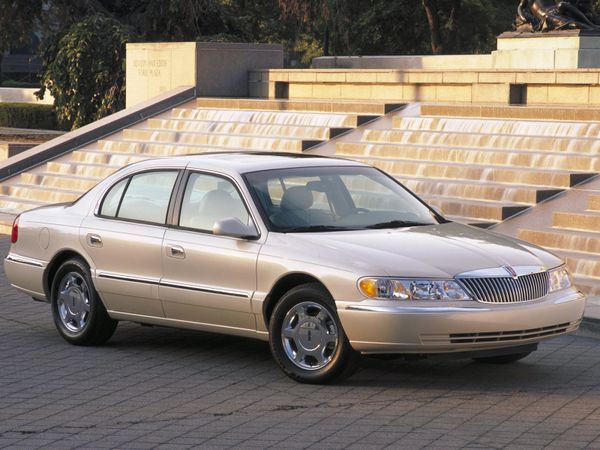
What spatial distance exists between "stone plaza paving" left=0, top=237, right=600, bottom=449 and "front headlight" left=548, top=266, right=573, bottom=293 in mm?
584

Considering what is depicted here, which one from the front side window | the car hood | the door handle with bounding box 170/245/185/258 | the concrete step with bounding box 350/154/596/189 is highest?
the front side window

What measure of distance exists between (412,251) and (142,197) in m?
2.36

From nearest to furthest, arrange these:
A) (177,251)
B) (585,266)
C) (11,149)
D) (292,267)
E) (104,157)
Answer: (292,267)
(177,251)
(585,266)
(104,157)
(11,149)

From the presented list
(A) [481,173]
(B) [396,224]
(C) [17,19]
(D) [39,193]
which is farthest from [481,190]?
(C) [17,19]

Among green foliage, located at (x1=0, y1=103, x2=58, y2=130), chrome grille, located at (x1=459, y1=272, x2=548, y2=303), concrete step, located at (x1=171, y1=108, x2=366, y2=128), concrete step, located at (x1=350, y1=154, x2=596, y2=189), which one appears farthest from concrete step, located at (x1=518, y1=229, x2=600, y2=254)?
green foliage, located at (x1=0, y1=103, x2=58, y2=130)

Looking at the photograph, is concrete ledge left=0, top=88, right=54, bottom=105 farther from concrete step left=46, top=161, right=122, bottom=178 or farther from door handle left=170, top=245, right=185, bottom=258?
door handle left=170, top=245, right=185, bottom=258

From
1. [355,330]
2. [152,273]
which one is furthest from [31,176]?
[355,330]

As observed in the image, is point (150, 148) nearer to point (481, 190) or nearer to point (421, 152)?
point (421, 152)

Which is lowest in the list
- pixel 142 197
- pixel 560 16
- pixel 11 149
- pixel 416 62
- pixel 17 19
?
pixel 11 149

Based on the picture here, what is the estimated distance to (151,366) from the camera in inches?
361

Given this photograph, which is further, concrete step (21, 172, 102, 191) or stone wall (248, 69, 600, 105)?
concrete step (21, 172, 102, 191)

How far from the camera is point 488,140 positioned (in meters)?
16.8

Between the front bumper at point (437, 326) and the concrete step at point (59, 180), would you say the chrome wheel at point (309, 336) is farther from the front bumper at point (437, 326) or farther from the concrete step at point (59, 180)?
the concrete step at point (59, 180)

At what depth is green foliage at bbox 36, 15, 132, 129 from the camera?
31.4 meters
